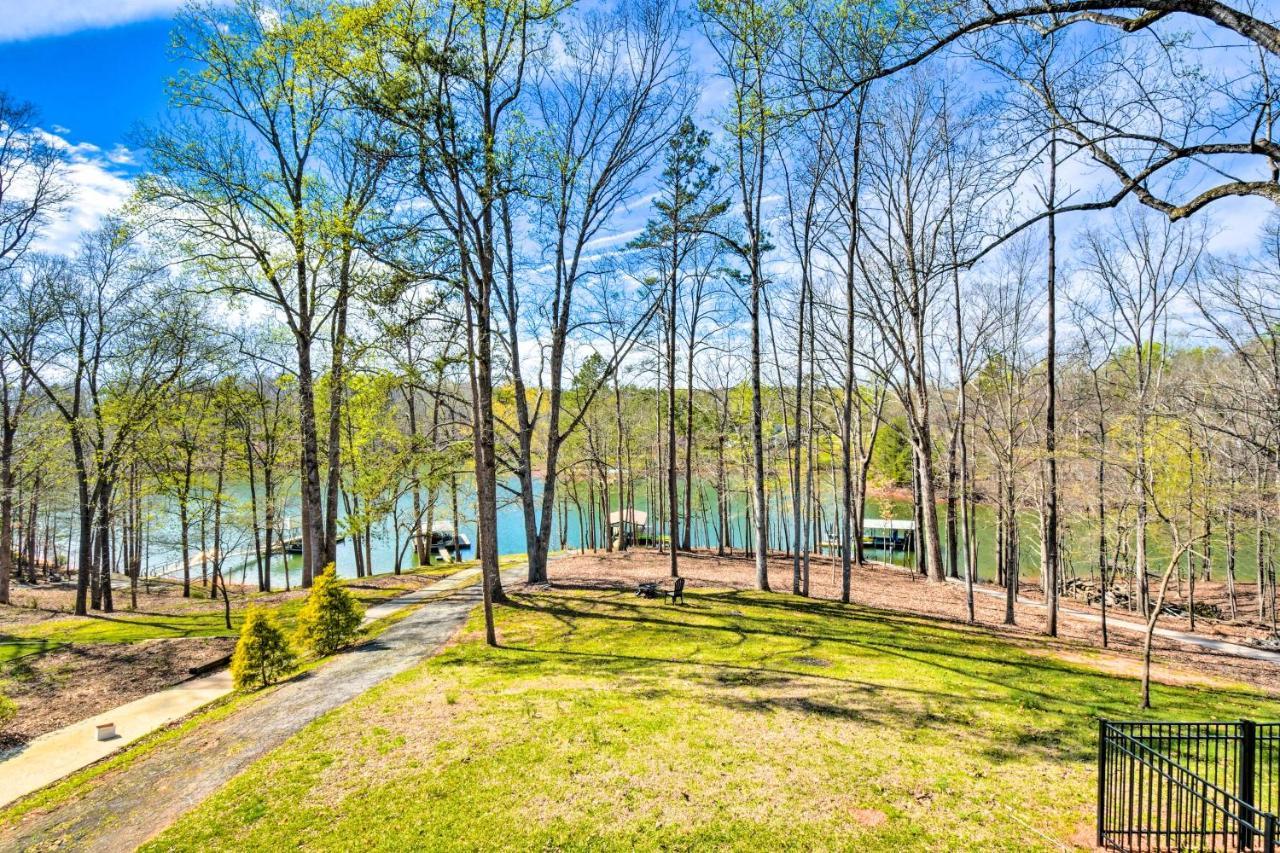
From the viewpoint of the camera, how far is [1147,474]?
34.5ft

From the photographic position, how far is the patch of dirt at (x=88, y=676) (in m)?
8.98

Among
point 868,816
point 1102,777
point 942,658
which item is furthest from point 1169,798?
point 942,658

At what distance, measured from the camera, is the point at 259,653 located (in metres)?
9.38

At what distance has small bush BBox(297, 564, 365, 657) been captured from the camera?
1082 cm

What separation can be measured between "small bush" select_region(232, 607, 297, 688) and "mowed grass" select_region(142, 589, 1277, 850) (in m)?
2.34

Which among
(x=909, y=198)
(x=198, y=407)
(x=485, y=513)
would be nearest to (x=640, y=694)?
(x=485, y=513)

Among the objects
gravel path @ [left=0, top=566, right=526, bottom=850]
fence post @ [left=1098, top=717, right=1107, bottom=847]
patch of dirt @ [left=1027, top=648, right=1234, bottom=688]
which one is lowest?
patch of dirt @ [left=1027, top=648, right=1234, bottom=688]

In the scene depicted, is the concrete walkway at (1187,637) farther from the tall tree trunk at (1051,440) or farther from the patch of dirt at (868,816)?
the patch of dirt at (868,816)

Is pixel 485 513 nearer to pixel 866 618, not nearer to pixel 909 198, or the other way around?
pixel 866 618

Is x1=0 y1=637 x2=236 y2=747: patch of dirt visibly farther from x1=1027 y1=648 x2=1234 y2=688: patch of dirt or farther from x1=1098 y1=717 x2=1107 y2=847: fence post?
x1=1027 y1=648 x2=1234 y2=688: patch of dirt

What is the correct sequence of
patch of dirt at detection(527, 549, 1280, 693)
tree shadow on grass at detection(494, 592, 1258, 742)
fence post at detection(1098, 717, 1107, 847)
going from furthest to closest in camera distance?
1. patch of dirt at detection(527, 549, 1280, 693)
2. tree shadow on grass at detection(494, 592, 1258, 742)
3. fence post at detection(1098, 717, 1107, 847)

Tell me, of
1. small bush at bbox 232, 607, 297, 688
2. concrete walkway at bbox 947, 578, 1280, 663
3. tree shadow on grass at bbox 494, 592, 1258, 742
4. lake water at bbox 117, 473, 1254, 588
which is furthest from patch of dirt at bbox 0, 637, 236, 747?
concrete walkway at bbox 947, 578, 1280, 663

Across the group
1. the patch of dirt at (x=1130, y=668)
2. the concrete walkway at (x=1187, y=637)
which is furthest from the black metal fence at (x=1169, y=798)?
the concrete walkway at (x=1187, y=637)

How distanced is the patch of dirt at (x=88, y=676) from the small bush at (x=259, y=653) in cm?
225
